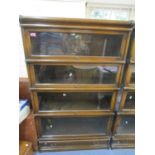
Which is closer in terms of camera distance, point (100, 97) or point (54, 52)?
point (54, 52)

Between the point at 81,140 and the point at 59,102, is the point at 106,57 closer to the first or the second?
the point at 59,102

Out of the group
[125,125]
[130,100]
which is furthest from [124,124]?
[130,100]

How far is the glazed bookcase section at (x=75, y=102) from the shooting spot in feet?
5.54

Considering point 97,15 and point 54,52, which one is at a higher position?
point 97,15

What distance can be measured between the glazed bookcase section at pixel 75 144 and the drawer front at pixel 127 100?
1.44 feet

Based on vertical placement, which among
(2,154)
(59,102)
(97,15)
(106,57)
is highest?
(97,15)

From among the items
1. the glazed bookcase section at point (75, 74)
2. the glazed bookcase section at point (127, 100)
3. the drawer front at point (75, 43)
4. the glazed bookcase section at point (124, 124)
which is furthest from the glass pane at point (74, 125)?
the drawer front at point (75, 43)

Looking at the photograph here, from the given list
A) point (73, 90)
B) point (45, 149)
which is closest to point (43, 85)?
point (73, 90)

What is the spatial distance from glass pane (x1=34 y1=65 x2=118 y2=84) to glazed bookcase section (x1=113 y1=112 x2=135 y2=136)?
0.46m

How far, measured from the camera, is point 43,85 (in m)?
1.56

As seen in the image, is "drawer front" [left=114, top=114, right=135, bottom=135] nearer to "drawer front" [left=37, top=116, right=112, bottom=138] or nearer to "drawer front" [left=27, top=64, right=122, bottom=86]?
"drawer front" [left=37, top=116, right=112, bottom=138]

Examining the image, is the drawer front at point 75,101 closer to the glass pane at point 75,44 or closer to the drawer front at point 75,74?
the drawer front at point 75,74

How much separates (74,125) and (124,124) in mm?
576

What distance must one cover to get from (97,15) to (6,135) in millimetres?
1422
